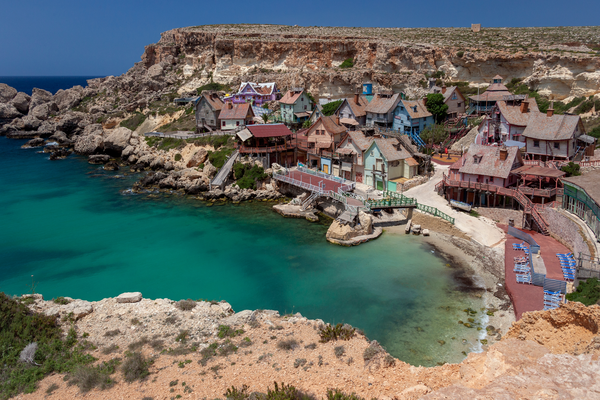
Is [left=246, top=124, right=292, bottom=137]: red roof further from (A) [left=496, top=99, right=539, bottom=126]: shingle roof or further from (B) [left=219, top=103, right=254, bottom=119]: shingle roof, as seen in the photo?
(A) [left=496, top=99, right=539, bottom=126]: shingle roof

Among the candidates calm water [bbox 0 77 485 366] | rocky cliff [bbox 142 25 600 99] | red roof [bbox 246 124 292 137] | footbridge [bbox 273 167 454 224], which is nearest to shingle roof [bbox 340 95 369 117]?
red roof [bbox 246 124 292 137]

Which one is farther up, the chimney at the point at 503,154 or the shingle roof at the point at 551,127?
the shingle roof at the point at 551,127

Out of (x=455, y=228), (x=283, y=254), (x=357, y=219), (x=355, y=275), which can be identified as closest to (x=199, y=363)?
(x=355, y=275)

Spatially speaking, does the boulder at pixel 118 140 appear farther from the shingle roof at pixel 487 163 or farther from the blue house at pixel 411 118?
the shingle roof at pixel 487 163

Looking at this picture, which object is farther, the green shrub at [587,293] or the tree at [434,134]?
the tree at [434,134]

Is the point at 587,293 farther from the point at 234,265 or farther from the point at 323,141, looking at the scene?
the point at 323,141

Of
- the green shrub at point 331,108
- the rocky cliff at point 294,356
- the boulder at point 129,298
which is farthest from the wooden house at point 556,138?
the boulder at point 129,298

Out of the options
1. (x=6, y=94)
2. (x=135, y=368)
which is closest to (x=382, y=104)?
(x=135, y=368)

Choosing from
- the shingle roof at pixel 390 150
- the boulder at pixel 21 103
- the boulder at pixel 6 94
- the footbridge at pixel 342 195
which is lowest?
the footbridge at pixel 342 195
